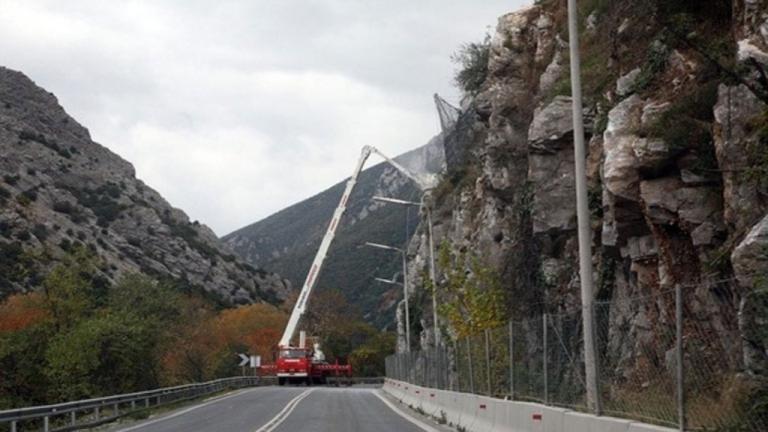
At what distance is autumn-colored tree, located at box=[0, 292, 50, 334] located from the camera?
45366mm

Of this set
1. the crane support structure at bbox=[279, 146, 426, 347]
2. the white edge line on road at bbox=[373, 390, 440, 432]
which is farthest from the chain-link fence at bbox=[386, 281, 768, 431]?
the crane support structure at bbox=[279, 146, 426, 347]

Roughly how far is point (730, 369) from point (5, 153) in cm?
11387

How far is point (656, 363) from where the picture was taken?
11.3 m

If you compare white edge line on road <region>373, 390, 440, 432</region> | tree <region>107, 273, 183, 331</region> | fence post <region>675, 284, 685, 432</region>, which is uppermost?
tree <region>107, 273, 183, 331</region>

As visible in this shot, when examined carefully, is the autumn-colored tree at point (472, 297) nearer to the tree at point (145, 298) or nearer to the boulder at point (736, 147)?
the boulder at point (736, 147)

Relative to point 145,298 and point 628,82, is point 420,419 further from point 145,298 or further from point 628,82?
point 145,298

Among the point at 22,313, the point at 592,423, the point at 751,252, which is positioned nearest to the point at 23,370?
the point at 22,313

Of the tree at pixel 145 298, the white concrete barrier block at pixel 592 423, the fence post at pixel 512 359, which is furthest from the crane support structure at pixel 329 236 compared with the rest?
the white concrete barrier block at pixel 592 423

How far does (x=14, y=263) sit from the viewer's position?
3248 inches

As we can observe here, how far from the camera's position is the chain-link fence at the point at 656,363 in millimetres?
9180

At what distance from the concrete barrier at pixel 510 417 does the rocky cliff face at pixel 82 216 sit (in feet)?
185

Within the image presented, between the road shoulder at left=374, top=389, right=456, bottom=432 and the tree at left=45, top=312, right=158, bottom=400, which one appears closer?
the road shoulder at left=374, top=389, right=456, bottom=432

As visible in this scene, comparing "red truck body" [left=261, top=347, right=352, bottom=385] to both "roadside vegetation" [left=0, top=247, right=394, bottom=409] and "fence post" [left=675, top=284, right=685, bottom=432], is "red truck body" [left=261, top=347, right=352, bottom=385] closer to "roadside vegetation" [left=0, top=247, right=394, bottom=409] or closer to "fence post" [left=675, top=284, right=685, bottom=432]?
"roadside vegetation" [left=0, top=247, right=394, bottom=409]

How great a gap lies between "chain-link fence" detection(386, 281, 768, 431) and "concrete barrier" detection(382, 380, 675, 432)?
16.1 inches
